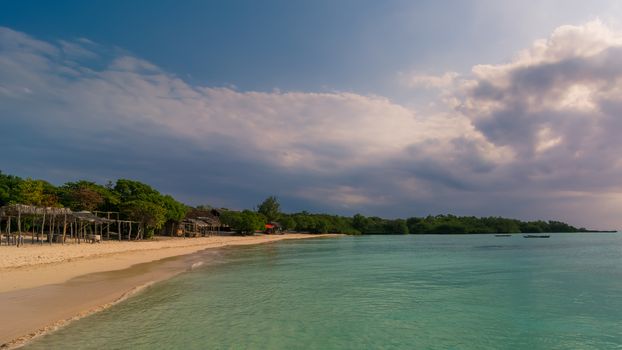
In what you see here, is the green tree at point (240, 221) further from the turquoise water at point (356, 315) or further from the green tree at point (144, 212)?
the turquoise water at point (356, 315)

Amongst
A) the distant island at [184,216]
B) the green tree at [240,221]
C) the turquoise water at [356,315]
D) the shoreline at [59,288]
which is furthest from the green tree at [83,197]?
the green tree at [240,221]

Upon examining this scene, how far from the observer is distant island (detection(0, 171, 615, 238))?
4384 centimetres

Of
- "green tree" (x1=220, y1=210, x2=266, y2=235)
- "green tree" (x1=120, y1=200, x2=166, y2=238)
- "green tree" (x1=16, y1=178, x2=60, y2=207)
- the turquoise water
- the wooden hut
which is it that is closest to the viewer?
the turquoise water

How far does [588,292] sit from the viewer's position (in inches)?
643

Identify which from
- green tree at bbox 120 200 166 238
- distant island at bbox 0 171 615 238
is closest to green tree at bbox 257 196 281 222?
distant island at bbox 0 171 615 238

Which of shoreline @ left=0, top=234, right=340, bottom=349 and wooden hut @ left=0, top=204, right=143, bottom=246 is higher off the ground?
wooden hut @ left=0, top=204, right=143, bottom=246

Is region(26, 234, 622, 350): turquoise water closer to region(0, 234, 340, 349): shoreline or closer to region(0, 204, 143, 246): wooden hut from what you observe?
region(0, 234, 340, 349): shoreline

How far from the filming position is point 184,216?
199 feet

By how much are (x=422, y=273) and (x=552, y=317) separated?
1099 centimetres

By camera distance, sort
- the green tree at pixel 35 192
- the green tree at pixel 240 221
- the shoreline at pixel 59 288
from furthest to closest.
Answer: the green tree at pixel 240 221 → the green tree at pixel 35 192 → the shoreline at pixel 59 288

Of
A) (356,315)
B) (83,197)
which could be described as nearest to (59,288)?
(356,315)

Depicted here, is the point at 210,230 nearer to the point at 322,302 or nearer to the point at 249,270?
the point at 249,270

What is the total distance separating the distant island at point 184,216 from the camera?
43844 millimetres

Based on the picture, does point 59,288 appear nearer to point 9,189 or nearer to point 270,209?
point 9,189
